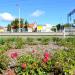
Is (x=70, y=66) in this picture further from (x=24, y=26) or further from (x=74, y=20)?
(x=24, y=26)

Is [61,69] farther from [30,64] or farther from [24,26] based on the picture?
[24,26]

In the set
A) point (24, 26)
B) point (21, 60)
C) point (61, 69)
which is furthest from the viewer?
point (24, 26)

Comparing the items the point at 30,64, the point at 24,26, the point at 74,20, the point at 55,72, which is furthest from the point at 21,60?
the point at 24,26

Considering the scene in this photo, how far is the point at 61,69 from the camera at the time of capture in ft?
22.5

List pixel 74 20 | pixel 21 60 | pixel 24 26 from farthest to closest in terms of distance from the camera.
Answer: pixel 24 26 → pixel 74 20 → pixel 21 60

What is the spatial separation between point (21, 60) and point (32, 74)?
0.65m

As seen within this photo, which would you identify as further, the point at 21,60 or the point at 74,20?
the point at 74,20

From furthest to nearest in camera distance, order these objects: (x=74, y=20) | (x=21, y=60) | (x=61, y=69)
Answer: (x=74, y=20)
(x=21, y=60)
(x=61, y=69)

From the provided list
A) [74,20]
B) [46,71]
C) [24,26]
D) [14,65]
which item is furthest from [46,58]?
[24,26]

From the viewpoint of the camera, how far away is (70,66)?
22.6 feet

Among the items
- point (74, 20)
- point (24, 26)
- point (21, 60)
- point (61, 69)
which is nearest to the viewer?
point (61, 69)

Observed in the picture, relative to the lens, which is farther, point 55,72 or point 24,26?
point 24,26

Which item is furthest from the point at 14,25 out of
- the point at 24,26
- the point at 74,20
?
the point at 74,20

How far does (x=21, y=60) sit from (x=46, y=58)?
694mm
